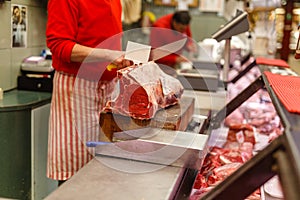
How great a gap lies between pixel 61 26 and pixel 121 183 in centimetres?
107

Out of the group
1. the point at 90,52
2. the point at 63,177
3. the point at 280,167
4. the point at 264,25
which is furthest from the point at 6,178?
the point at 264,25

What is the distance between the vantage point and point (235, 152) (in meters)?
2.23

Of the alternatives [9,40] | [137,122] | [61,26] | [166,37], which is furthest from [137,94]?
[166,37]

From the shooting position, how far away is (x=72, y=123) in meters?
2.27

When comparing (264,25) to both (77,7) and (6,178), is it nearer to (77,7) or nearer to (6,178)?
(77,7)

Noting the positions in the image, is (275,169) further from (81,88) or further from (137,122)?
(81,88)

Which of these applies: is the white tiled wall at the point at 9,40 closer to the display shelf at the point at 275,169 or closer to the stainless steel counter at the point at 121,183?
the stainless steel counter at the point at 121,183

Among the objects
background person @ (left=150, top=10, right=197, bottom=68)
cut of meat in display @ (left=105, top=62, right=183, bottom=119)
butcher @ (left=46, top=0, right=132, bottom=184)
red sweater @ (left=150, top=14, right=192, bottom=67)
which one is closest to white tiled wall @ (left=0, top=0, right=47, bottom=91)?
butcher @ (left=46, top=0, right=132, bottom=184)

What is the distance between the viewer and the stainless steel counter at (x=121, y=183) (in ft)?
3.90

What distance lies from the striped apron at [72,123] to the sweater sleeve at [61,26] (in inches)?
8.2

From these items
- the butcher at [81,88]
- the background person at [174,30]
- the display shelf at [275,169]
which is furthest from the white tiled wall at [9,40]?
the display shelf at [275,169]

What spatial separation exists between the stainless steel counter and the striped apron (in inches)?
32.9

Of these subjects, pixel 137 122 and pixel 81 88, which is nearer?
pixel 137 122

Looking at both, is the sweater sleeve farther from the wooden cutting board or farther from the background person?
the background person
